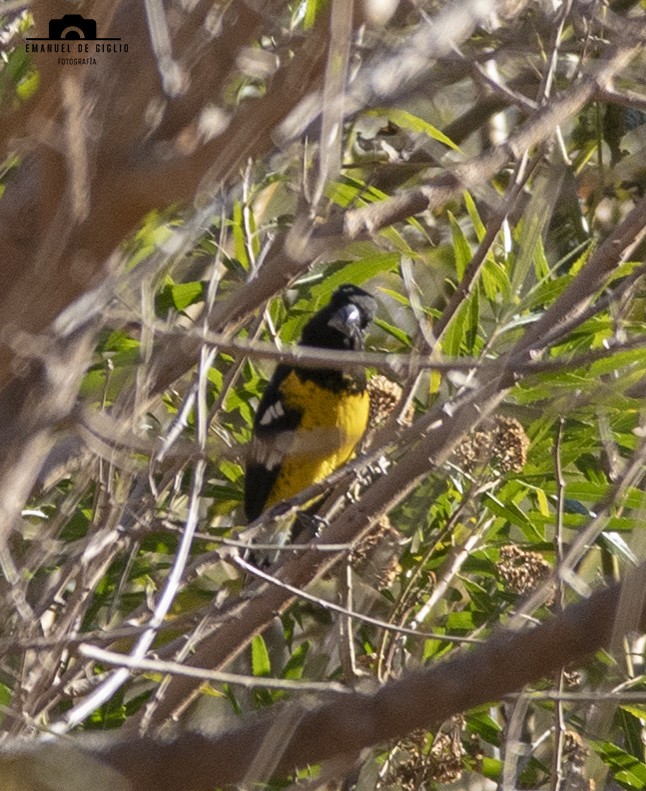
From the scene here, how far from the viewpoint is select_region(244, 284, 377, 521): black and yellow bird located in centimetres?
382

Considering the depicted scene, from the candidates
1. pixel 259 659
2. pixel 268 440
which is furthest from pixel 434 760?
pixel 268 440

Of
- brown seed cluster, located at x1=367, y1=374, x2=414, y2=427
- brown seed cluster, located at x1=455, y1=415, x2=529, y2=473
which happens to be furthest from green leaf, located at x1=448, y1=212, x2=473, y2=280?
brown seed cluster, located at x1=455, y1=415, x2=529, y2=473

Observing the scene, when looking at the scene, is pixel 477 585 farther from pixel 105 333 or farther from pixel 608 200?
pixel 608 200

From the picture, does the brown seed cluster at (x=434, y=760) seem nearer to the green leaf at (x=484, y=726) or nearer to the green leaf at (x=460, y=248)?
the green leaf at (x=484, y=726)

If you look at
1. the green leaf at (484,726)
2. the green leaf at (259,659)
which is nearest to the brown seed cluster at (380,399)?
the green leaf at (259,659)

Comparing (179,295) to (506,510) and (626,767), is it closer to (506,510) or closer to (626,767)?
(506,510)

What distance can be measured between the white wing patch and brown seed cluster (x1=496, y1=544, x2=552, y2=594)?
0.99 m

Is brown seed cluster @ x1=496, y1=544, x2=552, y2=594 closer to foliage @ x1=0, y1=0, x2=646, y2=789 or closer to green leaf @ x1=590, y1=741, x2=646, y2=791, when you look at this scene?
foliage @ x1=0, y1=0, x2=646, y2=789

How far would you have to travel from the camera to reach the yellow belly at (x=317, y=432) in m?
3.88

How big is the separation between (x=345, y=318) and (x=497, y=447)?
1.24 m

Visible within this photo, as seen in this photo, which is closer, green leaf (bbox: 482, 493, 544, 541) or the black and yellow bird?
green leaf (bbox: 482, 493, 544, 541)

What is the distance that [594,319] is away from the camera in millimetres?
Result: 3135

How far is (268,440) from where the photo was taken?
332 cm

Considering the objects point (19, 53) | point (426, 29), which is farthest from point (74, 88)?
Result: point (19, 53)
